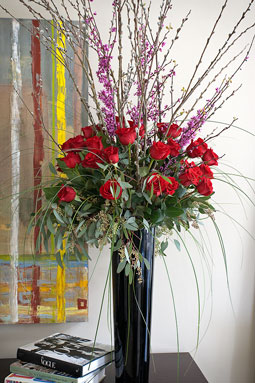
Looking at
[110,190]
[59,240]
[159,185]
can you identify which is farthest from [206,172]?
[59,240]

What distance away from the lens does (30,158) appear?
1.35 meters

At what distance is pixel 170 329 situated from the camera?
1.47m

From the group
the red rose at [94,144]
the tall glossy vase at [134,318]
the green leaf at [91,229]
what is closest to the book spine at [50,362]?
the tall glossy vase at [134,318]

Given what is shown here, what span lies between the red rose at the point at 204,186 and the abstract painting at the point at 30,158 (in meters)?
0.56

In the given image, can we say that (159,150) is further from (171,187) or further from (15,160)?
(15,160)

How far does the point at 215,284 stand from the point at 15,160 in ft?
2.77

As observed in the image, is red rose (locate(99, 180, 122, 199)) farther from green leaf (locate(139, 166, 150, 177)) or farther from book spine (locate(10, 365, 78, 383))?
book spine (locate(10, 365, 78, 383))

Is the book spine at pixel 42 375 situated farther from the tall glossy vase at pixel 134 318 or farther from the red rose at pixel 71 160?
the red rose at pixel 71 160

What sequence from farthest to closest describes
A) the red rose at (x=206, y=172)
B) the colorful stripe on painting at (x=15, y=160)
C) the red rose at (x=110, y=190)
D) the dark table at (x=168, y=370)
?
the colorful stripe on painting at (x=15, y=160), the dark table at (x=168, y=370), the red rose at (x=206, y=172), the red rose at (x=110, y=190)

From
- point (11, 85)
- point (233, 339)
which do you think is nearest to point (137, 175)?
point (11, 85)

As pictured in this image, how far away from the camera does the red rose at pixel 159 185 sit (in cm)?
91

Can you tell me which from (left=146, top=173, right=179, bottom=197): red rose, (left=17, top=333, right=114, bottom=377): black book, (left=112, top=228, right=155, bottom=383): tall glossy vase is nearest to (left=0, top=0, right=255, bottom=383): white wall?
(left=17, top=333, right=114, bottom=377): black book

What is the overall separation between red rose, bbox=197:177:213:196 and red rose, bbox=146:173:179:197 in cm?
7

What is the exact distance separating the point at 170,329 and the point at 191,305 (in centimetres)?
12
